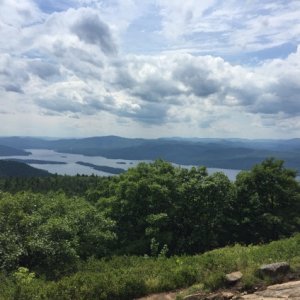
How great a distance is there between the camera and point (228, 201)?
41.9 m

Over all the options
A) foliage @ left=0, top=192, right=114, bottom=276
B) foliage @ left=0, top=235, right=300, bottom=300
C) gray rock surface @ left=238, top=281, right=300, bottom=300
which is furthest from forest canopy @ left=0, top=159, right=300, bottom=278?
gray rock surface @ left=238, top=281, right=300, bottom=300

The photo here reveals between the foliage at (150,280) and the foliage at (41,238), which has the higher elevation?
the foliage at (150,280)

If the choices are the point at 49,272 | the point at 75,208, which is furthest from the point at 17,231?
the point at 75,208

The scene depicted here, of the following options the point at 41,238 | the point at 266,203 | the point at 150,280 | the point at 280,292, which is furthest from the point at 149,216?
the point at 280,292

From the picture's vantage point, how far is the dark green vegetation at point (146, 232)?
12875 mm

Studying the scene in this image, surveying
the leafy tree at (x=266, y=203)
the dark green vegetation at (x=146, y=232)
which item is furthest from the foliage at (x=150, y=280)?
the leafy tree at (x=266, y=203)

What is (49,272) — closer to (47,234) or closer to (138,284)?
(47,234)

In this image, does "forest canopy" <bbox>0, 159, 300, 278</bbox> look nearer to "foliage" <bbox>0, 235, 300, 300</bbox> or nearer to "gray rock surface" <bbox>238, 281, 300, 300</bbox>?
"foliage" <bbox>0, 235, 300, 300</bbox>

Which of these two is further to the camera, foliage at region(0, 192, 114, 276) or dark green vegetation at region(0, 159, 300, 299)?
foliage at region(0, 192, 114, 276)

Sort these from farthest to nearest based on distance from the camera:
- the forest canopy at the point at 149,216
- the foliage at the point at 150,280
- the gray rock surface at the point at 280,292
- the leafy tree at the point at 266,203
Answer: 1. the leafy tree at the point at 266,203
2. the forest canopy at the point at 149,216
3. the foliage at the point at 150,280
4. the gray rock surface at the point at 280,292

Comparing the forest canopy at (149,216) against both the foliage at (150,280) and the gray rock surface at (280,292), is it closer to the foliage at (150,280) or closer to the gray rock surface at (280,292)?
the foliage at (150,280)

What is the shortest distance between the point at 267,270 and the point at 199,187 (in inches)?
1067

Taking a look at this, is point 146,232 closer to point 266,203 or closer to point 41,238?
point 41,238

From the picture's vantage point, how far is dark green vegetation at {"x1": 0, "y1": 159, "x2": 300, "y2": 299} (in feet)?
42.2
